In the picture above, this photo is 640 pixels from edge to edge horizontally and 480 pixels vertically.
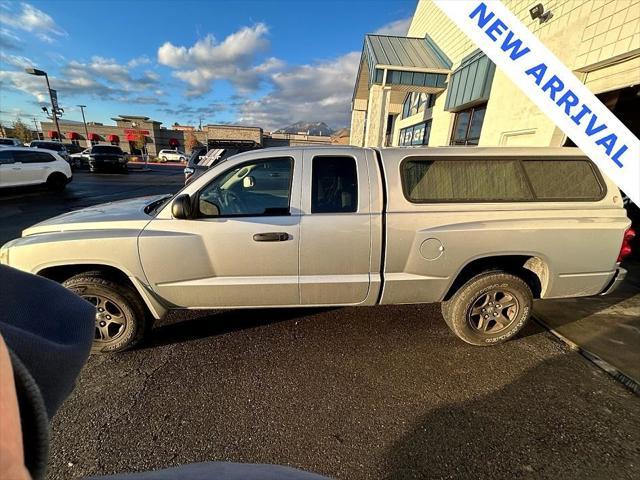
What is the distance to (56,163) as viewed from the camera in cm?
1209

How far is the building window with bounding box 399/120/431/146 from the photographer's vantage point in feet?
47.4

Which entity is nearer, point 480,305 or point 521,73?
point 521,73

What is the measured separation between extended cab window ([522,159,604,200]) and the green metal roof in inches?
413

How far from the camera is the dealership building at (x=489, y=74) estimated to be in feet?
16.2

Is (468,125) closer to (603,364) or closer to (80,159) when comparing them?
(603,364)

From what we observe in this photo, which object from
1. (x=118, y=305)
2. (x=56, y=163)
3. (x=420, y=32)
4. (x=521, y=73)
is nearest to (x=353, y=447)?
(x=118, y=305)

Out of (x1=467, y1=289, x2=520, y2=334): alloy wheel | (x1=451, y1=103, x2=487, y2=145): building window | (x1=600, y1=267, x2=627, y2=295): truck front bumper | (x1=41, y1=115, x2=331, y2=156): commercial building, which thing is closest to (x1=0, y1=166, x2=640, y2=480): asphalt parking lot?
(x1=467, y1=289, x2=520, y2=334): alloy wheel

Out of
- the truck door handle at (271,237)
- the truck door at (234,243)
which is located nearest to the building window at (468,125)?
the truck door at (234,243)

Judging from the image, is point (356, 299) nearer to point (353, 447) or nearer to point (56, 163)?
point (353, 447)

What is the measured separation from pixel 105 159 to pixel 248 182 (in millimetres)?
23842

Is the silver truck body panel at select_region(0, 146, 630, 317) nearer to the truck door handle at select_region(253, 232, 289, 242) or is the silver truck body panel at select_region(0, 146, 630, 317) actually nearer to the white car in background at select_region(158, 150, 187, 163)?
the truck door handle at select_region(253, 232, 289, 242)

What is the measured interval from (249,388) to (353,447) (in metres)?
0.96

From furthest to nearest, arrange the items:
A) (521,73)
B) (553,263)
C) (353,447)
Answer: (553,263) → (353,447) → (521,73)

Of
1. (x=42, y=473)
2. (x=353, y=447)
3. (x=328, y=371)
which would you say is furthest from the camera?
(x=328, y=371)
